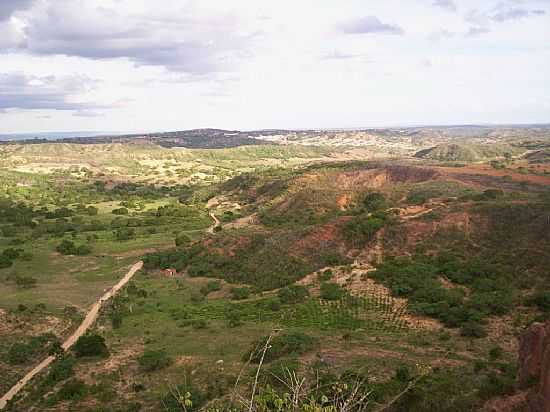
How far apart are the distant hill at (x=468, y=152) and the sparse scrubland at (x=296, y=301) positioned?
68.8m

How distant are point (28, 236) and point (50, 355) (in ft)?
134

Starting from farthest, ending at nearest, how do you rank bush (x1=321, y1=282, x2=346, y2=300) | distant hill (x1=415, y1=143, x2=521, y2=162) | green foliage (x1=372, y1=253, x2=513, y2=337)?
distant hill (x1=415, y1=143, x2=521, y2=162) → bush (x1=321, y1=282, x2=346, y2=300) → green foliage (x1=372, y1=253, x2=513, y2=337)

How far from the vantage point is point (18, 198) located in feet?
330

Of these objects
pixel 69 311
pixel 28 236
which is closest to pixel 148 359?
pixel 69 311

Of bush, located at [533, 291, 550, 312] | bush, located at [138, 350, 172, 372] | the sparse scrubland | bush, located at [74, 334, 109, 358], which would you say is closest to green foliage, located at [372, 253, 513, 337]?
the sparse scrubland

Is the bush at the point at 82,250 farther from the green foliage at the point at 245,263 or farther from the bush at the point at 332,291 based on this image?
the bush at the point at 332,291

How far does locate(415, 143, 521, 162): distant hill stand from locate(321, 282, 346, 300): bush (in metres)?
111

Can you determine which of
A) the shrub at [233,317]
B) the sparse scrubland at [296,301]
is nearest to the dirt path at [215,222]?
the sparse scrubland at [296,301]

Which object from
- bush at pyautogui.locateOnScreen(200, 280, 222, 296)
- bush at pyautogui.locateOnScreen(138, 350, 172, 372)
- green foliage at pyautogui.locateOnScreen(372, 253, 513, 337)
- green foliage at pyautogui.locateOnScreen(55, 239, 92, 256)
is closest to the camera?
bush at pyautogui.locateOnScreen(138, 350, 172, 372)

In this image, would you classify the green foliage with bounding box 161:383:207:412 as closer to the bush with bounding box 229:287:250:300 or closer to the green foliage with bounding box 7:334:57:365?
the green foliage with bounding box 7:334:57:365

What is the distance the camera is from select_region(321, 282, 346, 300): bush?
118 ft

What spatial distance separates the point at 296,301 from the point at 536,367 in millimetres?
22179

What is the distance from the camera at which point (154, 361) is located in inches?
1040

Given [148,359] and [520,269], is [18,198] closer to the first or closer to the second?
[148,359]
